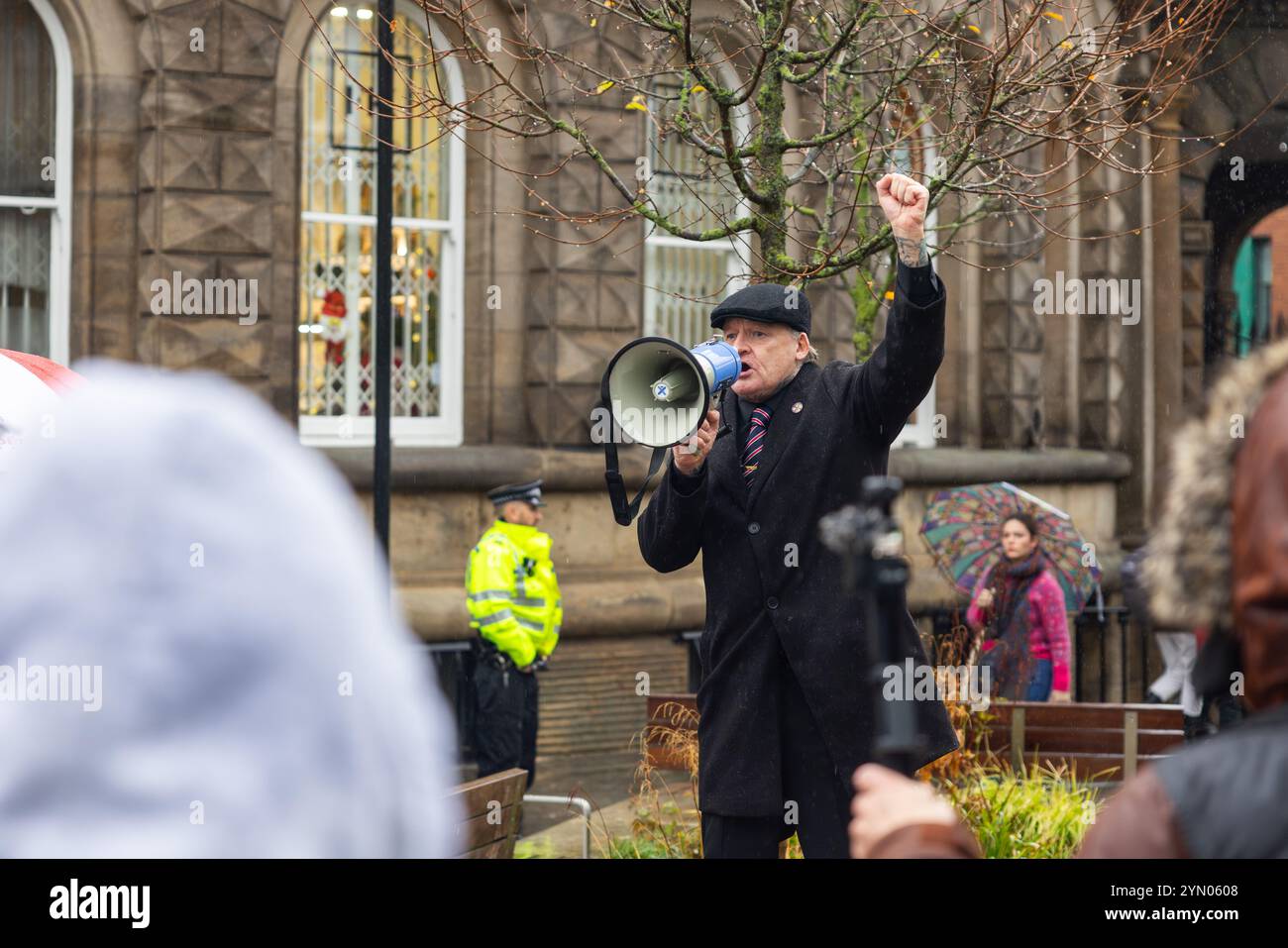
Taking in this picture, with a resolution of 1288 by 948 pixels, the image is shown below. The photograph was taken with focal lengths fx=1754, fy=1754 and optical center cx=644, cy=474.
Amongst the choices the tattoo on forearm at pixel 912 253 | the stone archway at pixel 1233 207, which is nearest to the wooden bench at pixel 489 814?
the tattoo on forearm at pixel 912 253

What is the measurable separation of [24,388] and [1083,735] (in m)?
6.11

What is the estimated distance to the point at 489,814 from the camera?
6.02 metres

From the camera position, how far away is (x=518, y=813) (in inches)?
255

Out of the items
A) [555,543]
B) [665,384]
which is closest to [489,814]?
[665,384]

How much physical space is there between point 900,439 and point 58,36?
26.9 feet

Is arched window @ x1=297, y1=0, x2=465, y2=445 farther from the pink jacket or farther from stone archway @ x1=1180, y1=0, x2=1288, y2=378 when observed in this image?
stone archway @ x1=1180, y1=0, x2=1288, y2=378

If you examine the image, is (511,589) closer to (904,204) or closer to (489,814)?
(489,814)

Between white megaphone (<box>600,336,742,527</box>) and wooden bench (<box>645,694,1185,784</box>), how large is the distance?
12.4 ft

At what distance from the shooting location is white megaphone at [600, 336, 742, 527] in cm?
493

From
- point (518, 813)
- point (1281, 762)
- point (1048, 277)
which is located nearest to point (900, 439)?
point (1048, 277)

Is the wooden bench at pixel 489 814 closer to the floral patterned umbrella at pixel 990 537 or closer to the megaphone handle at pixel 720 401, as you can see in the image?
the megaphone handle at pixel 720 401

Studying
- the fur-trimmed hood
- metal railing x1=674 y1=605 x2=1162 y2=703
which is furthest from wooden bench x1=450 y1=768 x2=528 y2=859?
metal railing x1=674 y1=605 x2=1162 y2=703

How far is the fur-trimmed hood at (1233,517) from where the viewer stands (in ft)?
5.63
